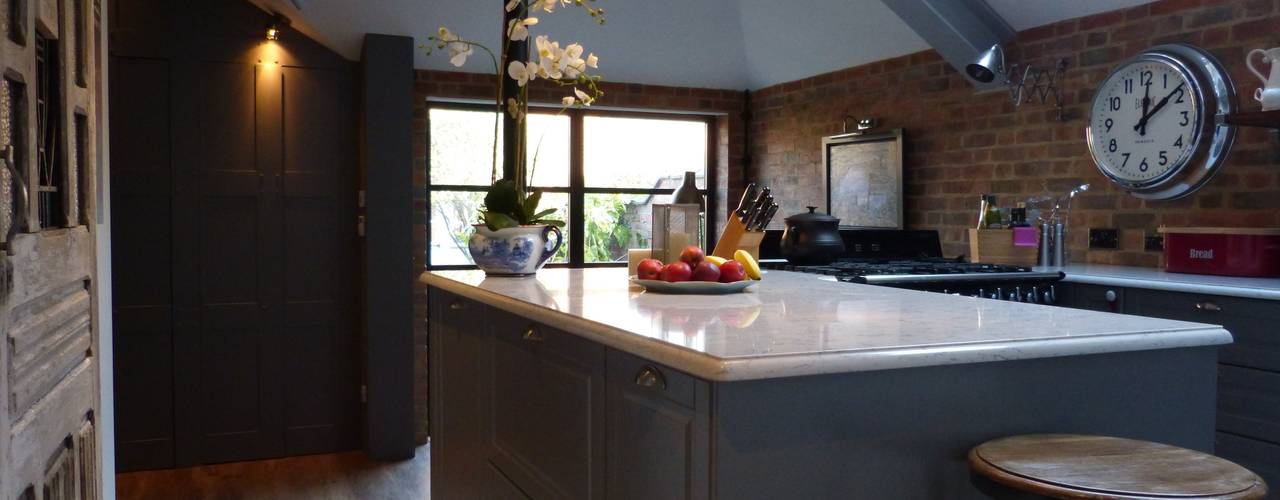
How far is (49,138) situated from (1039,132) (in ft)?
12.2

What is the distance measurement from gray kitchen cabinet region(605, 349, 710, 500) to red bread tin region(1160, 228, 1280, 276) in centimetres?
260

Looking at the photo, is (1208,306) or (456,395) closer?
(456,395)

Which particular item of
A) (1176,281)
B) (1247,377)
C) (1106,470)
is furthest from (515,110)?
(1247,377)

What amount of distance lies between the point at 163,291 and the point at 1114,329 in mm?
4504

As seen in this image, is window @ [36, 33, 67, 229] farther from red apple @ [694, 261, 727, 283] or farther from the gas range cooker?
the gas range cooker

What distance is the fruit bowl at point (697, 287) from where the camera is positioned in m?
2.32

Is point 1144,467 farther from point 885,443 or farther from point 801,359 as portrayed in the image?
point 801,359

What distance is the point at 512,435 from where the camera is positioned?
7.56ft

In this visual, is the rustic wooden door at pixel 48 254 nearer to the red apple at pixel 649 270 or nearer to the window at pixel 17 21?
the window at pixel 17 21

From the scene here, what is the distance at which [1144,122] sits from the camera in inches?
148

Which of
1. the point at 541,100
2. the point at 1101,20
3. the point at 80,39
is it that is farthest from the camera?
the point at 541,100

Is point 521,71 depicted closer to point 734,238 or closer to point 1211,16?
point 734,238

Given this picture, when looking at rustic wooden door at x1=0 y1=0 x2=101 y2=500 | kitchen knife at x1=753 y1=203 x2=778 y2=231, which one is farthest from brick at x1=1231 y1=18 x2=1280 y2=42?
rustic wooden door at x1=0 y1=0 x2=101 y2=500

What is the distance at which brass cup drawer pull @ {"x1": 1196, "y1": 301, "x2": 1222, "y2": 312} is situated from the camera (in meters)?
2.99
